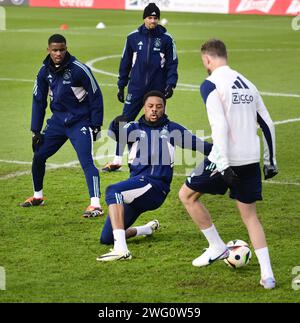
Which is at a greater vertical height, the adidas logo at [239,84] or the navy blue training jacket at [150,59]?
the navy blue training jacket at [150,59]

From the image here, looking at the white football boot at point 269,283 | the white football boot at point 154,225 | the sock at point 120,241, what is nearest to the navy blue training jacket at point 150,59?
the white football boot at point 154,225

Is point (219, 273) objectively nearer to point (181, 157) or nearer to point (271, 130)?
point (271, 130)

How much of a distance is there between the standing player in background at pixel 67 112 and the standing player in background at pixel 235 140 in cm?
293

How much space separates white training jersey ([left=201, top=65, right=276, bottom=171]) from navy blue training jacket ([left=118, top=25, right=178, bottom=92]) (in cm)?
554

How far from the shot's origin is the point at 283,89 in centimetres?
2095

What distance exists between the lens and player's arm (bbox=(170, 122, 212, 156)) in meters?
9.76

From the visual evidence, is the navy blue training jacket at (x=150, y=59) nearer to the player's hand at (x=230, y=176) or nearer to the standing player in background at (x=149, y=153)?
the standing player in background at (x=149, y=153)

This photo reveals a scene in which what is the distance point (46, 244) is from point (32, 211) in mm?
1514

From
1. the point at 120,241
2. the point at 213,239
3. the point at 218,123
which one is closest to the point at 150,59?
the point at 120,241

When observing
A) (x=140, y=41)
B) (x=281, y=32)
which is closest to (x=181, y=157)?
(x=140, y=41)

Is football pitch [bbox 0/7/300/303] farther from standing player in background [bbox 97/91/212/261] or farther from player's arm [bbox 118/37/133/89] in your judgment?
player's arm [bbox 118/37/133/89]

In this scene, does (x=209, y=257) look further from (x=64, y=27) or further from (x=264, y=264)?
(x=64, y=27)

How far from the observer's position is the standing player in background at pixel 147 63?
13.9 meters
